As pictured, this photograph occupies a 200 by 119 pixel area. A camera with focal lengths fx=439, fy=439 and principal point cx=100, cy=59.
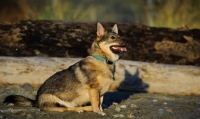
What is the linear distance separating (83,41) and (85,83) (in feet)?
10.7

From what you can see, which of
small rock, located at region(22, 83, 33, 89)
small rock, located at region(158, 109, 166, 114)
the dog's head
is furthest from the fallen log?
small rock, located at region(158, 109, 166, 114)

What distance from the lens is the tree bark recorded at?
9578 mm

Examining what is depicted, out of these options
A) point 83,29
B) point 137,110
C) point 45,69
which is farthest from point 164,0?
point 137,110

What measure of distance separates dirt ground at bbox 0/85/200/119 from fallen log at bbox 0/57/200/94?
0.71ft

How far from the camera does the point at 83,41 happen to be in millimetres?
10000

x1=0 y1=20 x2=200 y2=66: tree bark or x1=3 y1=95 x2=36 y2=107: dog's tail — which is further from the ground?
x1=0 y1=20 x2=200 y2=66: tree bark

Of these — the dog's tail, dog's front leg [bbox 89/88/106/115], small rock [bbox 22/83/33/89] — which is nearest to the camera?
dog's front leg [bbox 89/88/106/115]

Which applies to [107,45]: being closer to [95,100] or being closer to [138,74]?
[95,100]

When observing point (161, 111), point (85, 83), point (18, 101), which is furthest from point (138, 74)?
point (18, 101)

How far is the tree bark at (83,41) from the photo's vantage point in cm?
958

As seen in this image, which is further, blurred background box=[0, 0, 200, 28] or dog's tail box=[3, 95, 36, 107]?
blurred background box=[0, 0, 200, 28]

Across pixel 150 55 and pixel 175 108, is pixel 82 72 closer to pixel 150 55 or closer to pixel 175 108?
pixel 175 108

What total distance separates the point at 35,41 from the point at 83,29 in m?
1.22

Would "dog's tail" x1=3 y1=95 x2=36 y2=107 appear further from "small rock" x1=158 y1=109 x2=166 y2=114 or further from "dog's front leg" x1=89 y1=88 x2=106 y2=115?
"small rock" x1=158 y1=109 x2=166 y2=114
